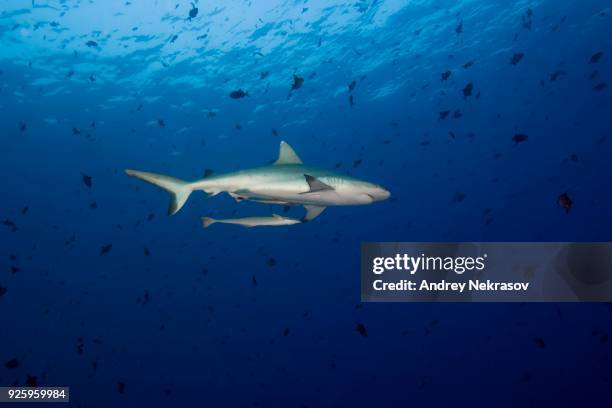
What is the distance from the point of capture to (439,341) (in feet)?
201

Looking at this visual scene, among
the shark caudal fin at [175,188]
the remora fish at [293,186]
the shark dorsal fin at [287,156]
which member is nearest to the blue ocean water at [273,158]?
the shark caudal fin at [175,188]

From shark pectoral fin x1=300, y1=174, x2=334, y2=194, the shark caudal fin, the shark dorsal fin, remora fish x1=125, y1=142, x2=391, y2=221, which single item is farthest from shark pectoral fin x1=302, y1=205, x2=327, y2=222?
the shark caudal fin

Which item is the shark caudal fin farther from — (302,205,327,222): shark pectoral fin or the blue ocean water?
the blue ocean water

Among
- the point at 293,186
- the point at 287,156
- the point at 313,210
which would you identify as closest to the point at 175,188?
the point at 287,156

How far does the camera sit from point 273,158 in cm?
3697

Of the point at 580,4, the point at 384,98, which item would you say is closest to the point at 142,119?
the point at 384,98

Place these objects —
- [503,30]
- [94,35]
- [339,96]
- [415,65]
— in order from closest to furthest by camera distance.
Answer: [94,35] < [503,30] < [415,65] < [339,96]

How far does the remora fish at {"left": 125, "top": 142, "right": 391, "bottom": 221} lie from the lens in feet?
18.6

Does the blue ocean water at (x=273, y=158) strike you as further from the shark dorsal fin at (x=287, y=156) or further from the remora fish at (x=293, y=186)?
the remora fish at (x=293, y=186)

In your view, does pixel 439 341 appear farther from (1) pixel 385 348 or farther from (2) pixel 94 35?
(2) pixel 94 35

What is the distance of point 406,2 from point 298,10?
19.4 feet

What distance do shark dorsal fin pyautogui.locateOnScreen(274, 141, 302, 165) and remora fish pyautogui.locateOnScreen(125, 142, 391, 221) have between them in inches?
37.1

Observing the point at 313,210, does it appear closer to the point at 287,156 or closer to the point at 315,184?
the point at 287,156

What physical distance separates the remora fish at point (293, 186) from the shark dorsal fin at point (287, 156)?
3.09 feet
